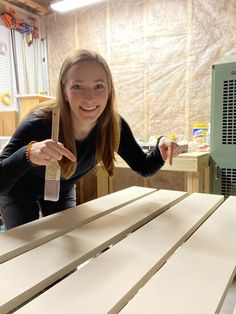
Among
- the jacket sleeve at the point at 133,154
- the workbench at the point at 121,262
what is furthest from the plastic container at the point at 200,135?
the workbench at the point at 121,262

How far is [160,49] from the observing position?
2.98m

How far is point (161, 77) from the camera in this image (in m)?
3.01

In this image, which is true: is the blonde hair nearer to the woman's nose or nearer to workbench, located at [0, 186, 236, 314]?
the woman's nose

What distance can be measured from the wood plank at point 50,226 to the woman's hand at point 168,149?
0.69ft

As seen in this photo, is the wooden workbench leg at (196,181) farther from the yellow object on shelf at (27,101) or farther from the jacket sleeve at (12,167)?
the yellow object on shelf at (27,101)

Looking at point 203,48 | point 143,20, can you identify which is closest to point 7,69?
point 143,20

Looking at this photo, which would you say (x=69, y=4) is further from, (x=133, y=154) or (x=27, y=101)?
(x=133, y=154)

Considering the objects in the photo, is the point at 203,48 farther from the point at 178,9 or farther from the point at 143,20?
the point at 143,20

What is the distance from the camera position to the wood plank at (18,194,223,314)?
1.42ft

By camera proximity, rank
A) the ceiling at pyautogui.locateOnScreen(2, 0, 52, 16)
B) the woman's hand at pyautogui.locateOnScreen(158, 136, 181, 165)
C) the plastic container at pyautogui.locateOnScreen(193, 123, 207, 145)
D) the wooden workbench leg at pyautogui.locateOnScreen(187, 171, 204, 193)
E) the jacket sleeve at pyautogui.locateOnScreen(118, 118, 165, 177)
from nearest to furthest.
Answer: the woman's hand at pyautogui.locateOnScreen(158, 136, 181, 165), the jacket sleeve at pyautogui.locateOnScreen(118, 118, 165, 177), the wooden workbench leg at pyautogui.locateOnScreen(187, 171, 204, 193), the plastic container at pyautogui.locateOnScreen(193, 123, 207, 145), the ceiling at pyautogui.locateOnScreen(2, 0, 52, 16)

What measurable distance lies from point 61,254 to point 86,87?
24.2 inches

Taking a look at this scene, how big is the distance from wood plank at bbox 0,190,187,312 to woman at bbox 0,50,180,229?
0.23 metres

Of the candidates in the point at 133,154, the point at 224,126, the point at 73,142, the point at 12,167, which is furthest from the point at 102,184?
the point at 12,167

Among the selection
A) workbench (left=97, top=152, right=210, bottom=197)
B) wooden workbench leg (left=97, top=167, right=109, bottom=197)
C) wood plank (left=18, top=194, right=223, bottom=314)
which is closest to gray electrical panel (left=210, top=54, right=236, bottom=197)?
workbench (left=97, top=152, right=210, bottom=197)
